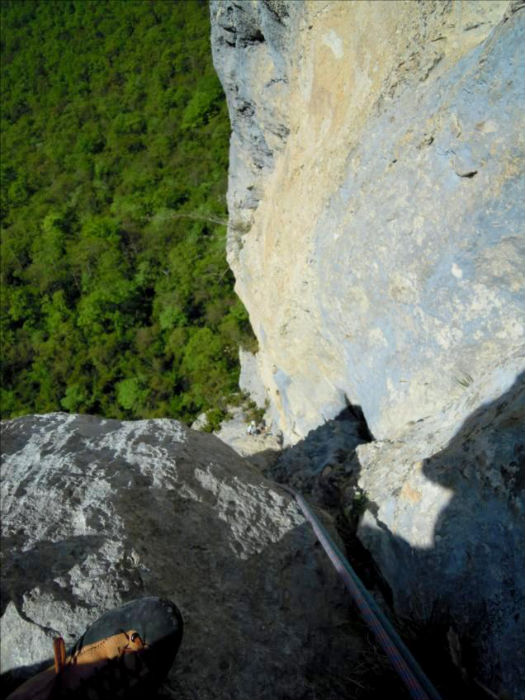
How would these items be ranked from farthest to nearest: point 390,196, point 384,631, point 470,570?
point 390,196
point 470,570
point 384,631

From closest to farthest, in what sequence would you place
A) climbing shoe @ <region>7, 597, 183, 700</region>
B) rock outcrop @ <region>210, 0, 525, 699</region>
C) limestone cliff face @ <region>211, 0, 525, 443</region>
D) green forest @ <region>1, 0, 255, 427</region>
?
1. climbing shoe @ <region>7, 597, 183, 700</region>
2. rock outcrop @ <region>210, 0, 525, 699</region>
3. limestone cliff face @ <region>211, 0, 525, 443</region>
4. green forest @ <region>1, 0, 255, 427</region>

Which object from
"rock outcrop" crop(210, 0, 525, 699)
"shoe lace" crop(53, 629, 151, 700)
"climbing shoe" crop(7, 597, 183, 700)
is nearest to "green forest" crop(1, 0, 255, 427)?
"rock outcrop" crop(210, 0, 525, 699)

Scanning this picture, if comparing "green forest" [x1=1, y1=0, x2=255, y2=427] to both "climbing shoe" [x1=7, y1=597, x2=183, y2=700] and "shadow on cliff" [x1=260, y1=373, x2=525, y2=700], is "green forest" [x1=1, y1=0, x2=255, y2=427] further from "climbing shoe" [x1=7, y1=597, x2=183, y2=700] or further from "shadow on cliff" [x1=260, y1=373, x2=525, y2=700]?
"climbing shoe" [x1=7, y1=597, x2=183, y2=700]

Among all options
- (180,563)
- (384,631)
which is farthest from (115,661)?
(384,631)

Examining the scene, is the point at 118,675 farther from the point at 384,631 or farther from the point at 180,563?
the point at 384,631

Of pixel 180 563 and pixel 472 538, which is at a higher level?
pixel 472 538

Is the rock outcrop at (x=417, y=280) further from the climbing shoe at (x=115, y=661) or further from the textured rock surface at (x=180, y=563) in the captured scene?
the climbing shoe at (x=115, y=661)

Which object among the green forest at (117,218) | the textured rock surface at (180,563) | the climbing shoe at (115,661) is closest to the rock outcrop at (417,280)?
the textured rock surface at (180,563)
